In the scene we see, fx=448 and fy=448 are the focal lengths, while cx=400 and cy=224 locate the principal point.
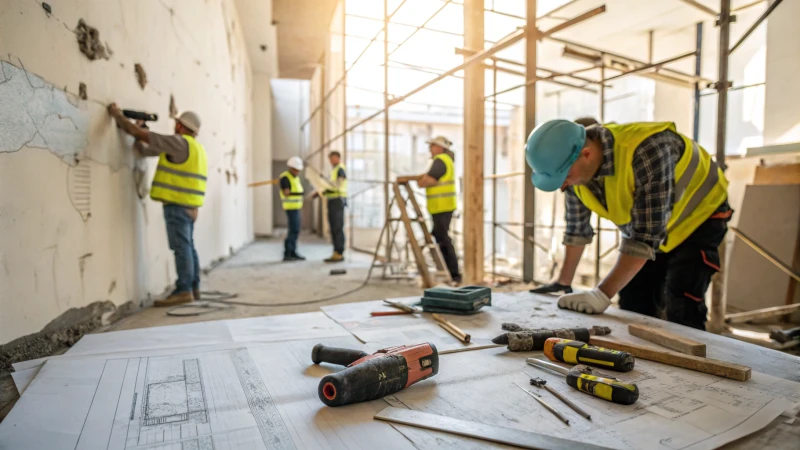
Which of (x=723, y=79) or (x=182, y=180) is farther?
(x=182, y=180)

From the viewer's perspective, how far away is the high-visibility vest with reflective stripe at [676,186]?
1.80m

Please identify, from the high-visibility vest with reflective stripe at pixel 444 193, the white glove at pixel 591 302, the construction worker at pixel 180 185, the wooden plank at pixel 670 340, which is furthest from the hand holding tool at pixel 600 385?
the high-visibility vest with reflective stripe at pixel 444 193

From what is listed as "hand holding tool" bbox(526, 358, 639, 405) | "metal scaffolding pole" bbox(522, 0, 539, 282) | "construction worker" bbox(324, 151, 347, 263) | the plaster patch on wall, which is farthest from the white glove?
"construction worker" bbox(324, 151, 347, 263)

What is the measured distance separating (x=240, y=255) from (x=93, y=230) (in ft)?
16.3

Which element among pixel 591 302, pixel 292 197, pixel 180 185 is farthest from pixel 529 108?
pixel 292 197

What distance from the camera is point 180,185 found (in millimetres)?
3463

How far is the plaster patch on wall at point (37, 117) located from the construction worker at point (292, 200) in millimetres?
4112

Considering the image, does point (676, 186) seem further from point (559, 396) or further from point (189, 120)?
point (189, 120)

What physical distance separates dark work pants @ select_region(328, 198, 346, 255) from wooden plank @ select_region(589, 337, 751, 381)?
17.9 feet

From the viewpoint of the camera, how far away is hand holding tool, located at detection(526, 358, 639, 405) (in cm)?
103

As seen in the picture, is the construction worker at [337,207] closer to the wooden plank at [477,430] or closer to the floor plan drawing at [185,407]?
the floor plan drawing at [185,407]

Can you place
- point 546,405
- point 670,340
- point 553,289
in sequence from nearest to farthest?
1. point 546,405
2. point 670,340
3. point 553,289

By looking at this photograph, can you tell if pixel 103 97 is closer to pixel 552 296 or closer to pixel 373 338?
pixel 373 338

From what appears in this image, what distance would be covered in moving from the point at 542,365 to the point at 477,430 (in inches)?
16.8
